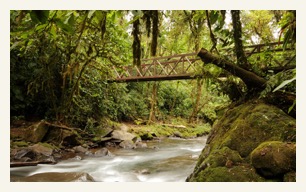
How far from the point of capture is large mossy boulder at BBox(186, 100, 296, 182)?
306cm

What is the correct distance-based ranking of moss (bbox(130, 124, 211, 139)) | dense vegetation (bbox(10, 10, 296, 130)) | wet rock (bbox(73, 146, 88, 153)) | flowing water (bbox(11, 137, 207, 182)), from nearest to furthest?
dense vegetation (bbox(10, 10, 296, 130)) < flowing water (bbox(11, 137, 207, 182)) < wet rock (bbox(73, 146, 88, 153)) < moss (bbox(130, 124, 211, 139))

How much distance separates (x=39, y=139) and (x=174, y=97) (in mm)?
15618

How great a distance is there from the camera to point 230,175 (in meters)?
3.42

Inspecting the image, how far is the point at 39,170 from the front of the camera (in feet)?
21.7

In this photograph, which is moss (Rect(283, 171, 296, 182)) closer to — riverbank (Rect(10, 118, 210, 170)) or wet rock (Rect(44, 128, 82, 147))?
riverbank (Rect(10, 118, 210, 170))

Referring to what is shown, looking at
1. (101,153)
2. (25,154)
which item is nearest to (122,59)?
(101,153)

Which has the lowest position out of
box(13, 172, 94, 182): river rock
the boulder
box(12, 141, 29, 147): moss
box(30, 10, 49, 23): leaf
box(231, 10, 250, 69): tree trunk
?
box(13, 172, 94, 182): river rock

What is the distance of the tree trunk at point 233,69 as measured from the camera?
453 cm

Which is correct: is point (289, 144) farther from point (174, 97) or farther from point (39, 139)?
point (174, 97)

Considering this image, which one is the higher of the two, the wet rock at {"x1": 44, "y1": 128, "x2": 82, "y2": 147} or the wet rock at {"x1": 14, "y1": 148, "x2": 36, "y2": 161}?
the wet rock at {"x1": 44, "y1": 128, "x2": 82, "y2": 147}

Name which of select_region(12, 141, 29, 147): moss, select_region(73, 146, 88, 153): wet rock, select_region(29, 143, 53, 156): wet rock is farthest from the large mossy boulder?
select_region(12, 141, 29, 147): moss

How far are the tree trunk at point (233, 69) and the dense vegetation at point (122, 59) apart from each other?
0.37 feet

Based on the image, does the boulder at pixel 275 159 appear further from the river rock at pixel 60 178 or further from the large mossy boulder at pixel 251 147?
the river rock at pixel 60 178

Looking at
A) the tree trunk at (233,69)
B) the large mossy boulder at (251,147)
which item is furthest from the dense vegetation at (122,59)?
the large mossy boulder at (251,147)
